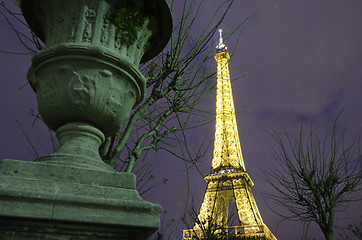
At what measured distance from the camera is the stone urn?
4.54ft

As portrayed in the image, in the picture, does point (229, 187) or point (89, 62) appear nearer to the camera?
point (89, 62)

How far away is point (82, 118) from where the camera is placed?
176cm

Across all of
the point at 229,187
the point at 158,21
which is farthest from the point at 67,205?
the point at 229,187

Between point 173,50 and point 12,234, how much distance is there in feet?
8.51

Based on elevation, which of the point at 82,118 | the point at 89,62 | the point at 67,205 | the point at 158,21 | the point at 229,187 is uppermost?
the point at 229,187

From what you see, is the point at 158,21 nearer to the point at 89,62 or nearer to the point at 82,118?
the point at 89,62

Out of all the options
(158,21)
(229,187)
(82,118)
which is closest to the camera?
(82,118)

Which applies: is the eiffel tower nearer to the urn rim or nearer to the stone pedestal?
the urn rim

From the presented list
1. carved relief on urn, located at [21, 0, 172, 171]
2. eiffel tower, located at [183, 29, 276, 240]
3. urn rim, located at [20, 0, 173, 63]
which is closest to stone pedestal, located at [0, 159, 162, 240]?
carved relief on urn, located at [21, 0, 172, 171]

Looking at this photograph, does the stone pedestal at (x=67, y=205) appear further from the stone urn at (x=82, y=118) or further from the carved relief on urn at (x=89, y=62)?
the carved relief on urn at (x=89, y=62)

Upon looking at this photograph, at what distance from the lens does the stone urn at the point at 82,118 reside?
4.54ft

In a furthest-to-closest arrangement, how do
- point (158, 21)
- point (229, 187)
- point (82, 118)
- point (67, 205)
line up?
point (229, 187) → point (158, 21) → point (82, 118) → point (67, 205)

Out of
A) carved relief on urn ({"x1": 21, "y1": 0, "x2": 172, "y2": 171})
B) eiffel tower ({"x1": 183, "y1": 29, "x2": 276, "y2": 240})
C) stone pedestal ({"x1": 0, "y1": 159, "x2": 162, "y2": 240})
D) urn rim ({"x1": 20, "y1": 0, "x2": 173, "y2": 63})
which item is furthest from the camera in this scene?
eiffel tower ({"x1": 183, "y1": 29, "x2": 276, "y2": 240})

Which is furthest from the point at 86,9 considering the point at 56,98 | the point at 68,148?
the point at 68,148
